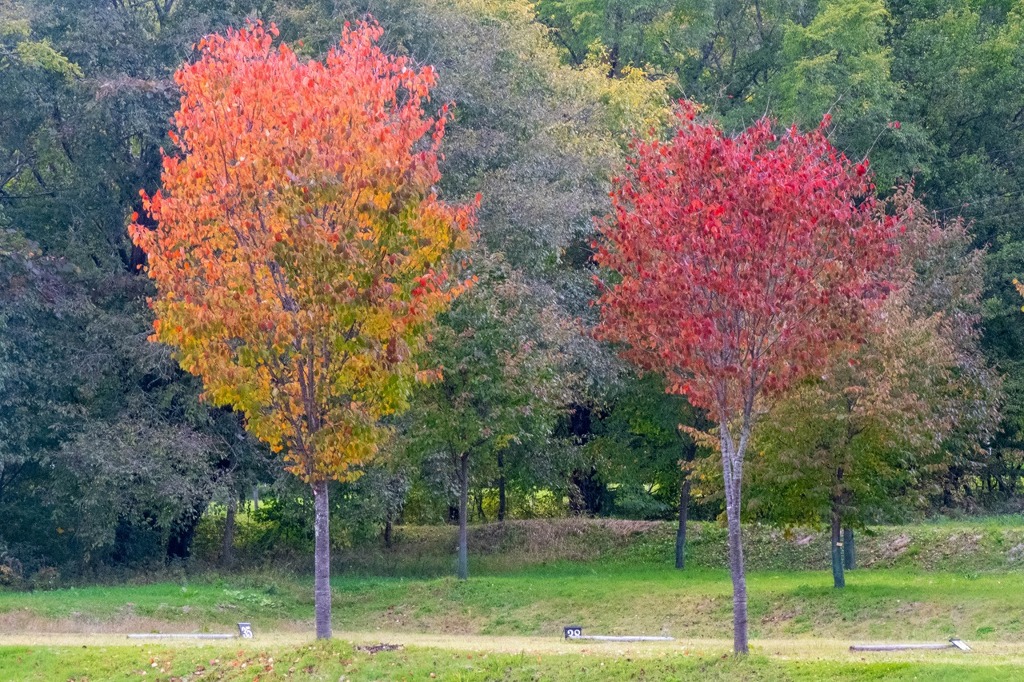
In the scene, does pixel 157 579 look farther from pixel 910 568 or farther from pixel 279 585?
pixel 910 568

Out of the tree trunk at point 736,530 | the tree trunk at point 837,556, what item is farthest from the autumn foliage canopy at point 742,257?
the tree trunk at point 837,556

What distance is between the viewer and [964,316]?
29891 millimetres

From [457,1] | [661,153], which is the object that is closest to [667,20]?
[457,1]

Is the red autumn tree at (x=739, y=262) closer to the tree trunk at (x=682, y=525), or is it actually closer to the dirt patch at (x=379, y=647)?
the dirt patch at (x=379, y=647)

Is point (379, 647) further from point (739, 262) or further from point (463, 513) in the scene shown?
point (463, 513)

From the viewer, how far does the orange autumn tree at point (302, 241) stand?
14.6 metres

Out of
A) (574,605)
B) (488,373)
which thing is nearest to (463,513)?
(488,373)

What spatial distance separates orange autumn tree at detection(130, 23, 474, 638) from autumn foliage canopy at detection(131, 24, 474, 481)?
19 mm

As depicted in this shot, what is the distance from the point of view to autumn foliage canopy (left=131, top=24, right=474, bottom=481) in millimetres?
14570

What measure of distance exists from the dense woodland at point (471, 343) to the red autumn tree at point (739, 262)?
283 inches

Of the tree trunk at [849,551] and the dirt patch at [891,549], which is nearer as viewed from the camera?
the tree trunk at [849,551]

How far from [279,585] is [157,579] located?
3.03m

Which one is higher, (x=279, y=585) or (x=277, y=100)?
(x=277, y=100)

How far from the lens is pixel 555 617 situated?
24016mm
